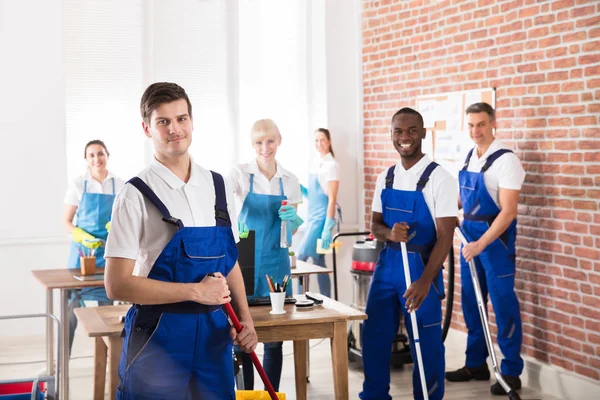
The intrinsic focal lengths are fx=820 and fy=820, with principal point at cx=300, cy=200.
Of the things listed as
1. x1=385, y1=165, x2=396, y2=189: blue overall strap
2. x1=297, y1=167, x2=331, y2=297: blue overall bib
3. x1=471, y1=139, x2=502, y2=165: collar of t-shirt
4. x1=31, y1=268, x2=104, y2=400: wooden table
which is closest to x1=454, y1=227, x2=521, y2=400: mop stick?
x1=471, y1=139, x2=502, y2=165: collar of t-shirt

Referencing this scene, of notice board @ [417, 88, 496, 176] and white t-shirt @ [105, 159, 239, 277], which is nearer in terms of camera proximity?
white t-shirt @ [105, 159, 239, 277]

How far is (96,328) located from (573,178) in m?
2.88

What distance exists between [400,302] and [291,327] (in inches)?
27.9

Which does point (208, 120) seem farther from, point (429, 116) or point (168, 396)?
point (168, 396)

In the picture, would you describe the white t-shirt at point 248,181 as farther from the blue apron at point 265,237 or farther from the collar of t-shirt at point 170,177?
the collar of t-shirt at point 170,177

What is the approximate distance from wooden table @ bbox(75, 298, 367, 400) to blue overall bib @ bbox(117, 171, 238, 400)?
0.96 metres

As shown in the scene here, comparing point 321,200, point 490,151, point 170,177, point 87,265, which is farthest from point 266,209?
point 321,200

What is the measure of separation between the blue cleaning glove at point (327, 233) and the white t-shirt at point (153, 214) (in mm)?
4224

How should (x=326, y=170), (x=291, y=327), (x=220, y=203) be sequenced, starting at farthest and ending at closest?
(x=326, y=170)
(x=291, y=327)
(x=220, y=203)

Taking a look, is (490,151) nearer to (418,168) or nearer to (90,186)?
(418,168)

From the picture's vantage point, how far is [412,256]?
3.98m

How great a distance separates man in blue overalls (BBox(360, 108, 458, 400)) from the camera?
390 centimetres

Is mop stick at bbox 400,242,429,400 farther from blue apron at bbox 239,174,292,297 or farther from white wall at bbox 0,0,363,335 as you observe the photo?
white wall at bbox 0,0,363,335

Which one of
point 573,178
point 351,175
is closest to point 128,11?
point 351,175
